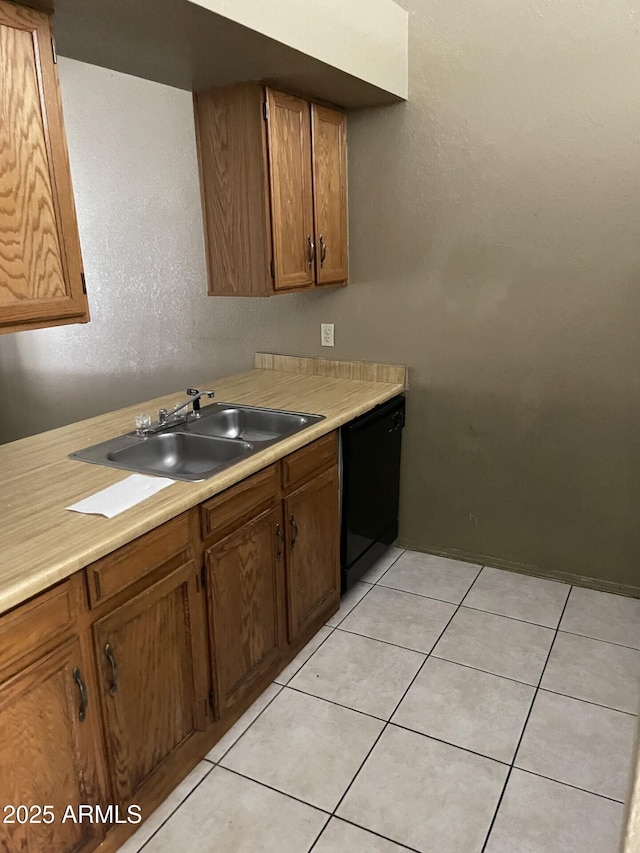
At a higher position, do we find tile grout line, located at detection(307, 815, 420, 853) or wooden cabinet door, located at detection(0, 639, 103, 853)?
wooden cabinet door, located at detection(0, 639, 103, 853)

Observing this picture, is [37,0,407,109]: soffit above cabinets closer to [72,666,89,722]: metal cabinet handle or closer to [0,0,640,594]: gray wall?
[0,0,640,594]: gray wall

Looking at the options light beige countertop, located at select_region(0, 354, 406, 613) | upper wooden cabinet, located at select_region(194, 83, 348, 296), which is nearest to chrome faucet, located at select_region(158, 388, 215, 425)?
light beige countertop, located at select_region(0, 354, 406, 613)

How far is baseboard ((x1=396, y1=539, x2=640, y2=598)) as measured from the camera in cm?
282

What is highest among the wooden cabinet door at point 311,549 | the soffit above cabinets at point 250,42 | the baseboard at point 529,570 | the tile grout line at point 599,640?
the soffit above cabinets at point 250,42

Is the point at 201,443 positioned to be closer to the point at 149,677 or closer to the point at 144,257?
the point at 149,677

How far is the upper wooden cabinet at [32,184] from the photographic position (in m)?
1.53

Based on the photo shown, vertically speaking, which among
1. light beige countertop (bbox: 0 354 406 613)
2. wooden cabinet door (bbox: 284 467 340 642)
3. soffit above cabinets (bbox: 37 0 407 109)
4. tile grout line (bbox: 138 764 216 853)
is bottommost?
tile grout line (bbox: 138 764 216 853)

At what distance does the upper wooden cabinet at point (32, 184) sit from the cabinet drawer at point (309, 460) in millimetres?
884

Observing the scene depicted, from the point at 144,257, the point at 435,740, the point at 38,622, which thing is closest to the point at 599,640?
the point at 435,740

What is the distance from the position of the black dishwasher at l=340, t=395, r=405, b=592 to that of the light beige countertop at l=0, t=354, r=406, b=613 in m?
0.08

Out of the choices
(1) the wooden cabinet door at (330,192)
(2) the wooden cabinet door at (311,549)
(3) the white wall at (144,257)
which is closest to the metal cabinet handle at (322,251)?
(1) the wooden cabinet door at (330,192)

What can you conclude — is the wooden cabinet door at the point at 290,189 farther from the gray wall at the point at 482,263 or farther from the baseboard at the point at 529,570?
the baseboard at the point at 529,570

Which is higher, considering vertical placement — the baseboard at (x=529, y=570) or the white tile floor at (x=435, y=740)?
the baseboard at (x=529, y=570)

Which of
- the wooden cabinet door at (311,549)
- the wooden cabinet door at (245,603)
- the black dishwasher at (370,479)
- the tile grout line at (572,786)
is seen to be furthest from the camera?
the black dishwasher at (370,479)
